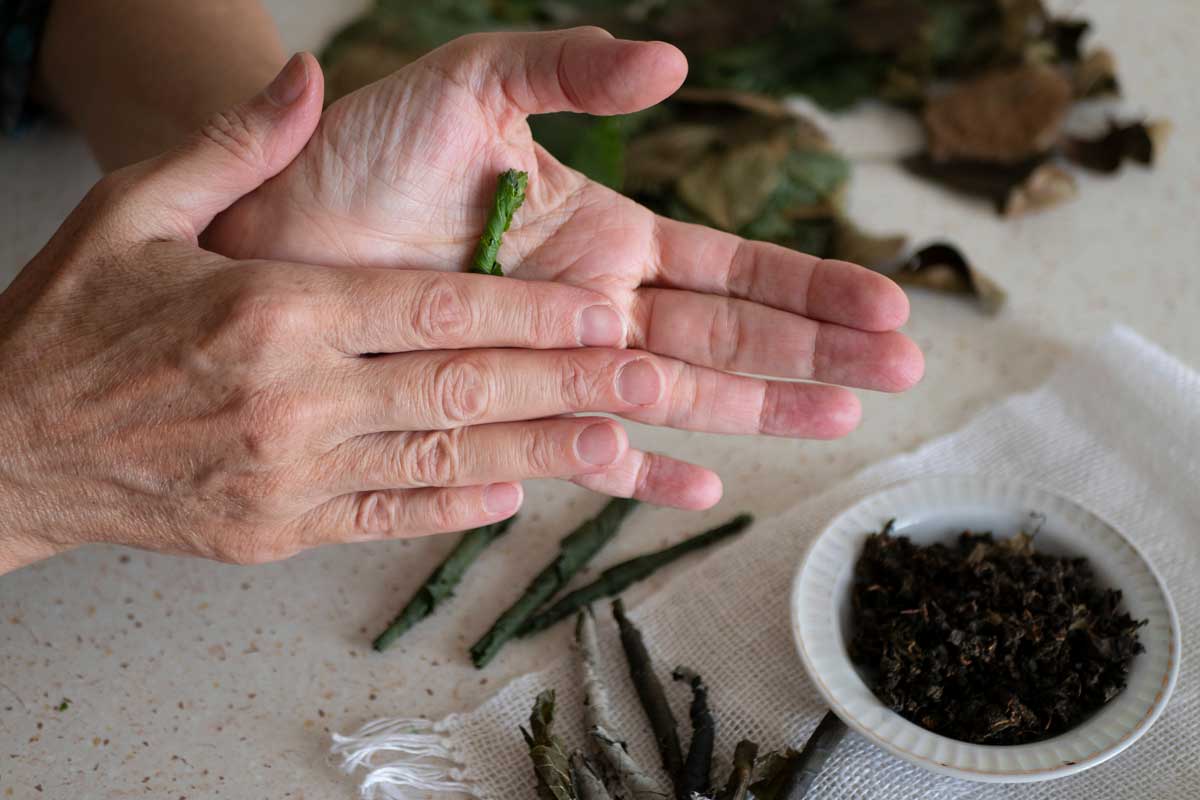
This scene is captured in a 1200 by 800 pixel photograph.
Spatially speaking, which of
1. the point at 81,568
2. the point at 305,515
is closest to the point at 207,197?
the point at 305,515

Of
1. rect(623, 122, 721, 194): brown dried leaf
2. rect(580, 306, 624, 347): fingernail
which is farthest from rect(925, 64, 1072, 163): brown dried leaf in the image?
rect(580, 306, 624, 347): fingernail

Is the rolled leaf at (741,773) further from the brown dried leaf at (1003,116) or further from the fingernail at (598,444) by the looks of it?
the brown dried leaf at (1003,116)

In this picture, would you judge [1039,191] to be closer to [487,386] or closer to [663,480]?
[663,480]

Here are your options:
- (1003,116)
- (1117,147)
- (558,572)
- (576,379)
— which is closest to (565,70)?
A: (576,379)

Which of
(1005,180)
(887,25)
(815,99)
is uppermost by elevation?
(887,25)

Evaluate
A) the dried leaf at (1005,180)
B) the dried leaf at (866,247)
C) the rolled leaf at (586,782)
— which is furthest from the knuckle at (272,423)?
the dried leaf at (1005,180)

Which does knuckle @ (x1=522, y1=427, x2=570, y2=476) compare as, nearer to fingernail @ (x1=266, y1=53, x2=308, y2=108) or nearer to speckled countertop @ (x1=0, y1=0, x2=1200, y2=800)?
speckled countertop @ (x1=0, y1=0, x2=1200, y2=800)
